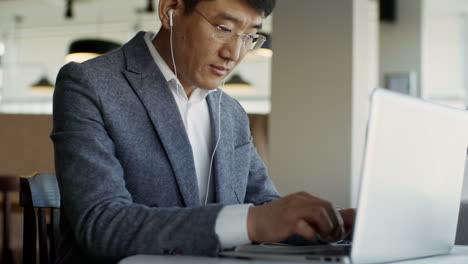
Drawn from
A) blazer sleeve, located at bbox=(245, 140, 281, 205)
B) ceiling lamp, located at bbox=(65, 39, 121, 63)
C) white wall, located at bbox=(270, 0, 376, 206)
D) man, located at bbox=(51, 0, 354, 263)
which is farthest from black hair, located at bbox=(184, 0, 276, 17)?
ceiling lamp, located at bbox=(65, 39, 121, 63)

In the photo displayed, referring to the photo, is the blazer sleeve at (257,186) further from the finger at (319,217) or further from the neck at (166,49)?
the finger at (319,217)

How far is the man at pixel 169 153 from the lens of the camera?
2.89 feet

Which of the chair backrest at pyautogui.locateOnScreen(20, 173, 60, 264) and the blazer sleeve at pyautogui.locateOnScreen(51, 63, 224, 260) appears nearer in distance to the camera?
the blazer sleeve at pyautogui.locateOnScreen(51, 63, 224, 260)

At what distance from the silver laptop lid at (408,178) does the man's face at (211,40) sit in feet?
1.67

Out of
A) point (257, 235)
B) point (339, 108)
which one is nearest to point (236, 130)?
point (257, 235)

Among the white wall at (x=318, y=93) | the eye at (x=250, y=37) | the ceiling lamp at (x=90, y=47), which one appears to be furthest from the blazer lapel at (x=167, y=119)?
the ceiling lamp at (x=90, y=47)

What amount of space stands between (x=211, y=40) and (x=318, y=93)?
3.17 m

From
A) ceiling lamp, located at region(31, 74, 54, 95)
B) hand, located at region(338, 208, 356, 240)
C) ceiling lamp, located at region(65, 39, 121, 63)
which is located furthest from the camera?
ceiling lamp, located at region(31, 74, 54, 95)

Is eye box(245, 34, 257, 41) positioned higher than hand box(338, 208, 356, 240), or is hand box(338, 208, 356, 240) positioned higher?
eye box(245, 34, 257, 41)

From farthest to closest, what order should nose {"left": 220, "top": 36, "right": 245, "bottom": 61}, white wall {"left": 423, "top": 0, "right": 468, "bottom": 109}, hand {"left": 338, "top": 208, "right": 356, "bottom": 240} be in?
white wall {"left": 423, "top": 0, "right": 468, "bottom": 109} → nose {"left": 220, "top": 36, "right": 245, "bottom": 61} → hand {"left": 338, "top": 208, "right": 356, "bottom": 240}

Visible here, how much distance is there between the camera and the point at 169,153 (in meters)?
1.16

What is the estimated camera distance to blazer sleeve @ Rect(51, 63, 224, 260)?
881mm

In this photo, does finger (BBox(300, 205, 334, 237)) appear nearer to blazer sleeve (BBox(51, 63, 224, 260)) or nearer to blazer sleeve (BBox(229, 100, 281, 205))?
blazer sleeve (BBox(51, 63, 224, 260))

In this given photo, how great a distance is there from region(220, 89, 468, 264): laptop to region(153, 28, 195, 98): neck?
0.55m
